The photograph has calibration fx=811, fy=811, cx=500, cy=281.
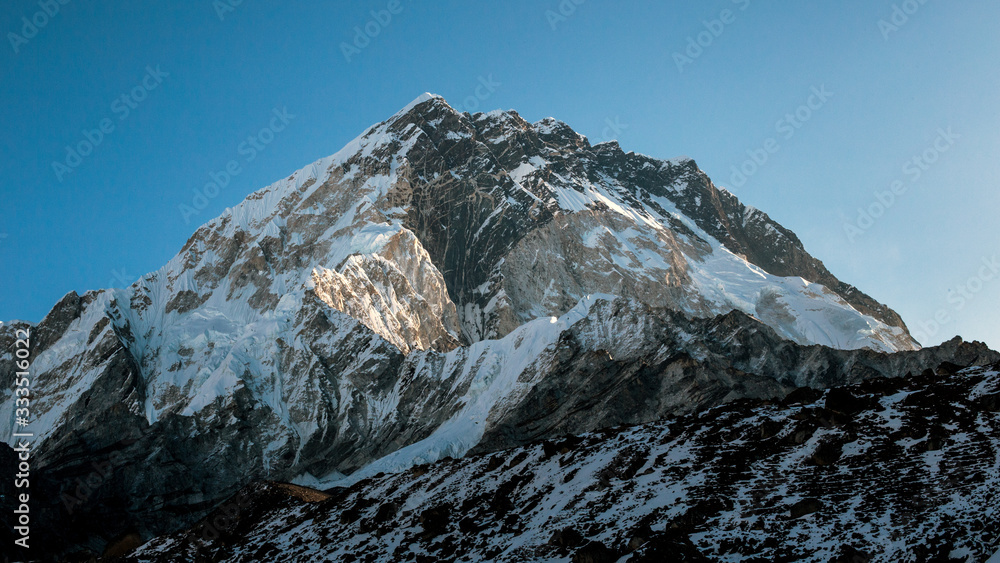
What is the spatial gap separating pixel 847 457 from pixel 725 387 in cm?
8662

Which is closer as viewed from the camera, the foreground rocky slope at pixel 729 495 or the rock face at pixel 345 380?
the foreground rocky slope at pixel 729 495

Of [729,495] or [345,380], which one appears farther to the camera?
[345,380]

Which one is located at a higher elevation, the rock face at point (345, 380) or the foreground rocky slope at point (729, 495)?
the rock face at point (345, 380)

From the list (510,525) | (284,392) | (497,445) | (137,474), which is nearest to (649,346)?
(497,445)

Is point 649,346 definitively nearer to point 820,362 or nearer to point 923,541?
point 820,362

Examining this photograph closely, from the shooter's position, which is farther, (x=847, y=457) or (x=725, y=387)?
(x=725, y=387)

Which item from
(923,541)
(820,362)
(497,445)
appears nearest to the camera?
(923,541)

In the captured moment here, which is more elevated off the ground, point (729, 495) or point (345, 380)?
point (345, 380)

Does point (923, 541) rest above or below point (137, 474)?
below

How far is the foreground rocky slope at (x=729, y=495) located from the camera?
24562mm

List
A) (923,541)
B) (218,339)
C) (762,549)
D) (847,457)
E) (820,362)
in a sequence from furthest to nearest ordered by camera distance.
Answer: (218,339), (820,362), (847,457), (762,549), (923,541)

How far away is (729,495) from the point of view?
30156 millimetres

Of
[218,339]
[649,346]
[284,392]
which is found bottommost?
[649,346]

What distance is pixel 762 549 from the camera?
81.9 ft
